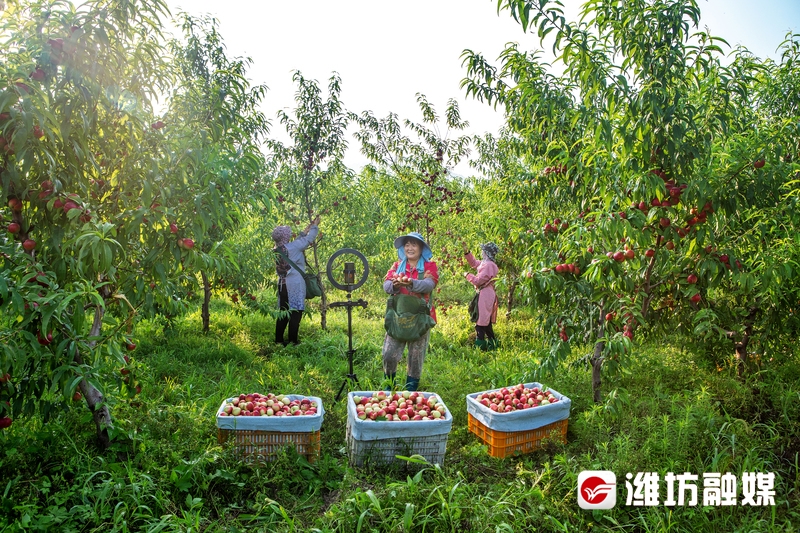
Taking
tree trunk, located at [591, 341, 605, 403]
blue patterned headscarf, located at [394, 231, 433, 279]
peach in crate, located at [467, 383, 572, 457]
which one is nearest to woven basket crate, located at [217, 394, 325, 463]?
peach in crate, located at [467, 383, 572, 457]

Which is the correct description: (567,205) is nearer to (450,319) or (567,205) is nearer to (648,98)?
(648,98)

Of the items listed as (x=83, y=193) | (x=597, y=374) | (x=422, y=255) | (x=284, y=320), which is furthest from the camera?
(x=284, y=320)

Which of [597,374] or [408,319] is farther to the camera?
[408,319]

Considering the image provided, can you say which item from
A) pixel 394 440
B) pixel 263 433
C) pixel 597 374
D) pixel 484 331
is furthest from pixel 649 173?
pixel 484 331

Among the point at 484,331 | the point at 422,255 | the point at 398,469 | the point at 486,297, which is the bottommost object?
the point at 398,469

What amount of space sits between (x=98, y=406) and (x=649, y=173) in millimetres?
4051

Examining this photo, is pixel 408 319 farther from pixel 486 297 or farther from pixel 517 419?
pixel 486 297

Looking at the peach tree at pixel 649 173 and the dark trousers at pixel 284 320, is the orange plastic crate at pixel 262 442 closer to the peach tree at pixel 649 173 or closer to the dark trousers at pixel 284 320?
the peach tree at pixel 649 173

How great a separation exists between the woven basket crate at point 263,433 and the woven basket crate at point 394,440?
0.34 meters

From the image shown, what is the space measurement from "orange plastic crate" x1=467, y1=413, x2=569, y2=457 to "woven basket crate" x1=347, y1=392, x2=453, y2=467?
1.43 ft

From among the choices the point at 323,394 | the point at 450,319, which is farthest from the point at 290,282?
the point at 450,319

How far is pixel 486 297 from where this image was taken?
7.09m

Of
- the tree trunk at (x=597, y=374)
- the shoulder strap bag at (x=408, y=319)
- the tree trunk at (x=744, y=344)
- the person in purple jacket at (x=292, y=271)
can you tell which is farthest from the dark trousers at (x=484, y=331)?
the tree trunk at (x=744, y=344)

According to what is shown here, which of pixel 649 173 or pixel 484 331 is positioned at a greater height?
pixel 649 173
